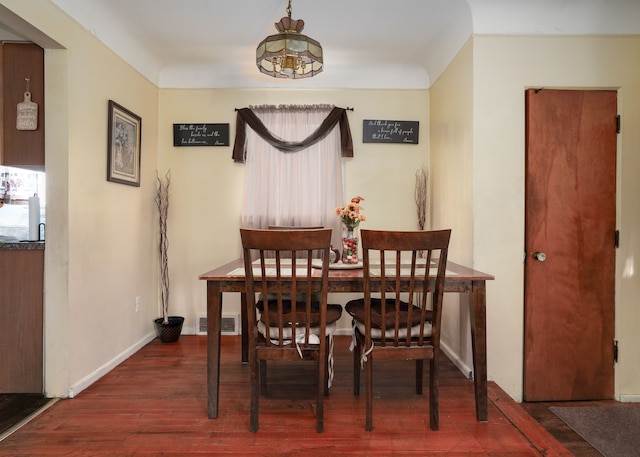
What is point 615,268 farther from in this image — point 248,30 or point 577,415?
point 248,30

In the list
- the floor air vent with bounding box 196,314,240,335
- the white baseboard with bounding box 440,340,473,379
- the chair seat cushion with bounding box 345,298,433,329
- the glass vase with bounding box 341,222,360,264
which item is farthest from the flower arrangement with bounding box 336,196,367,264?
the floor air vent with bounding box 196,314,240,335

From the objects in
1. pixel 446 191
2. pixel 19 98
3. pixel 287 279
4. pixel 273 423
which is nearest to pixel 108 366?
pixel 273 423

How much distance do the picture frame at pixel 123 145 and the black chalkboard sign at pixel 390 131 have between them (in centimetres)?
210

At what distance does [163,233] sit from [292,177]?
137 centimetres

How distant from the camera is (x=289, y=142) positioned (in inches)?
140

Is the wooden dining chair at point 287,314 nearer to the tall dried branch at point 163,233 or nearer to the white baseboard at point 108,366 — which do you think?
the white baseboard at point 108,366

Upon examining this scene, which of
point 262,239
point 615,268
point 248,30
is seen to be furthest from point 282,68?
point 615,268

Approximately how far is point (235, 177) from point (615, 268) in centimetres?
323

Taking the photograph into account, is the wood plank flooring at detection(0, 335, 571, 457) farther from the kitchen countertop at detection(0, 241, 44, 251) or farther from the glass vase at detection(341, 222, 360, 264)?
the kitchen countertop at detection(0, 241, 44, 251)

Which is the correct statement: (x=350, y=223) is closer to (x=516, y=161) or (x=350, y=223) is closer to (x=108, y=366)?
(x=516, y=161)

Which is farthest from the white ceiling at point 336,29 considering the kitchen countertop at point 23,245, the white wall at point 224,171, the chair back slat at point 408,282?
the chair back slat at point 408,282

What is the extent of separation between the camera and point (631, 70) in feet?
8.40

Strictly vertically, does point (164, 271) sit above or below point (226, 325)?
above

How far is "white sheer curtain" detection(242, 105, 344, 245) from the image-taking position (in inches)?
141
